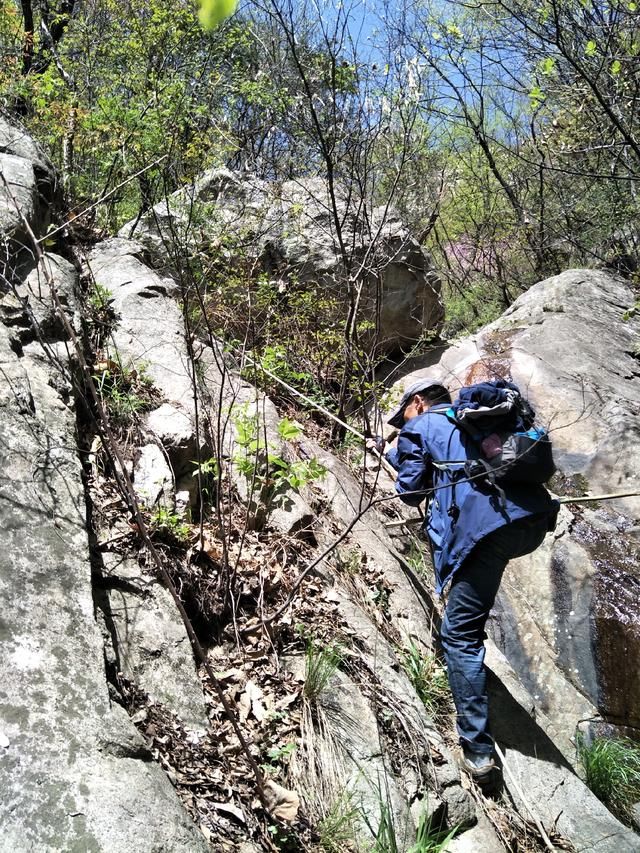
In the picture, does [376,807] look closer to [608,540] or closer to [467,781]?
[467,781]

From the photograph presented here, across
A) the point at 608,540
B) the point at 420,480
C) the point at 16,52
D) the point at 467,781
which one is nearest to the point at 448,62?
the point at 16,52

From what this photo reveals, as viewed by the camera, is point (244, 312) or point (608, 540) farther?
point (244, 312)

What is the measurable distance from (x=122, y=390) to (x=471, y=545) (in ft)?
Result: 9.08

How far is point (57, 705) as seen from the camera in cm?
226

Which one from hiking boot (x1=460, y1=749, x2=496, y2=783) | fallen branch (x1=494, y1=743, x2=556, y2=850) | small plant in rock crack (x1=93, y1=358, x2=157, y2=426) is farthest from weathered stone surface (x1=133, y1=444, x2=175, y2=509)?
fallen branch (x1=494, y1=743, x2=556, y2=850)

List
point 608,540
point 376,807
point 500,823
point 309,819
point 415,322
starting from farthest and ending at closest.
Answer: point 415,322
point 608,540
point 500,823
point 376,807
point 309,819

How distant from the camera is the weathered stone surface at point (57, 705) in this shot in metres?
2.00

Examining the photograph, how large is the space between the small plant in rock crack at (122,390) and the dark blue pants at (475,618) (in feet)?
8.20

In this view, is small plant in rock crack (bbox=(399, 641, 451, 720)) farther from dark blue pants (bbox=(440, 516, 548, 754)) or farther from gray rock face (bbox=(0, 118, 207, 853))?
gray rock face (bbox=(0, 118, 207, 853))

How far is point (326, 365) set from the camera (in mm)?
7383

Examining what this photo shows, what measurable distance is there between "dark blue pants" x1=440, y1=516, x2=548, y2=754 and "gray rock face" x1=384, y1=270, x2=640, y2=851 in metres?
0.61

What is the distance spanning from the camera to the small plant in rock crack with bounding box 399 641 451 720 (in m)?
4.40

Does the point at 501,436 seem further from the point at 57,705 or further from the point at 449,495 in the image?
the point at 57,705

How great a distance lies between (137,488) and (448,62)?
34.9 feet
